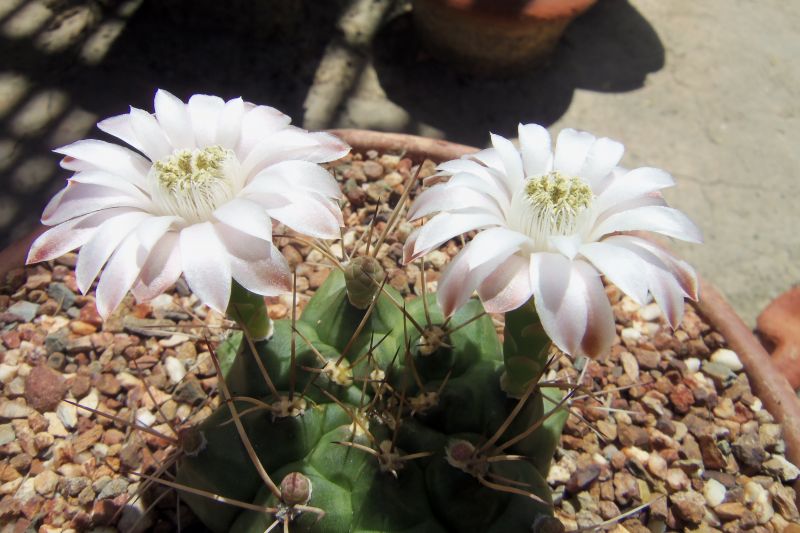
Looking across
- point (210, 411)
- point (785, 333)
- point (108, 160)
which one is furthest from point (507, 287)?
point (785, 333)

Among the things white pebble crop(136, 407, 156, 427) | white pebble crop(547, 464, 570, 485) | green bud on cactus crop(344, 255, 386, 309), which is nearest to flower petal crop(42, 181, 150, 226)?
green bud on cactus crop(344, 255, 386, 309)

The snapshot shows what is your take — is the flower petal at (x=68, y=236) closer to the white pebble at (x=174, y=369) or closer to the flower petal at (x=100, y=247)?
the flower petal at (x=100, y=247)

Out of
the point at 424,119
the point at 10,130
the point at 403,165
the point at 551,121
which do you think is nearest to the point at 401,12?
the point at 424,119

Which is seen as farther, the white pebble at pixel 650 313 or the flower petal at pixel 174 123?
the white pebble at pixel 650 313

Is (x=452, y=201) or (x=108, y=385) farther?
(x=108, y=385)

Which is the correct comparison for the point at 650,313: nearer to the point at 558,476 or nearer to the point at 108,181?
the point at 558,476

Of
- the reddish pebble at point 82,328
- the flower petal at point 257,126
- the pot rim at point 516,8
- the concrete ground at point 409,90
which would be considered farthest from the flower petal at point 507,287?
the pot rim at point 516,8
